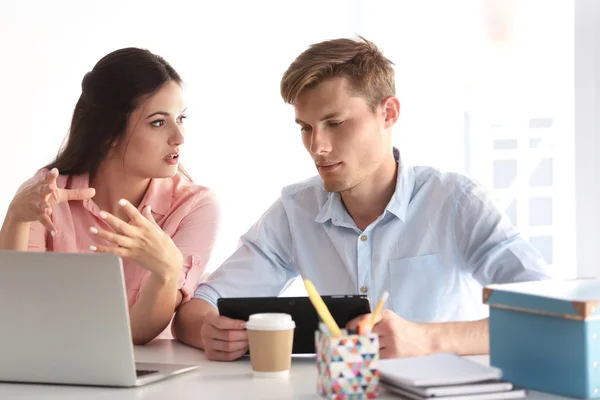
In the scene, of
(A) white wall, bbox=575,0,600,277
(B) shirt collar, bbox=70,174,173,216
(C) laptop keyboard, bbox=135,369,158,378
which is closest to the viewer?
(C) laptop keyboard, bbox=135,369,158,378

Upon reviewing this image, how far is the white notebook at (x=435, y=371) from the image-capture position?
130cm

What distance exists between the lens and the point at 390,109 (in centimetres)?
224

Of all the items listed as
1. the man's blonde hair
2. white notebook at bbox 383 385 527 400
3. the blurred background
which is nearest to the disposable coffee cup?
white notebook at bbox 383 385 527 400

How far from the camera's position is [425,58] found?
4664mm

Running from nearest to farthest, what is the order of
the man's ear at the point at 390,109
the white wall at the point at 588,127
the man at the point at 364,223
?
the man at the point at 364,223
the man's ear at the point at 390,109
the white wall at the point at 588,127

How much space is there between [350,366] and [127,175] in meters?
1.40

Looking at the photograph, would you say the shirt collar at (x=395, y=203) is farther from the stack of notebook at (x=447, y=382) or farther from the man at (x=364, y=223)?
the stack of notebook at (x=447, y=382)

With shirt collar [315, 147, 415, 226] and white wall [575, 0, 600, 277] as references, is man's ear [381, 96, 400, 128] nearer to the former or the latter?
shirt collar [315, 147, 415, 226]

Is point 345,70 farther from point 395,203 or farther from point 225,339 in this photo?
point 225,339

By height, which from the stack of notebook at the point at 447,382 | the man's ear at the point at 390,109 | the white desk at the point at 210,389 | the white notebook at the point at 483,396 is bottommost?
the white desk at the point at 210,389

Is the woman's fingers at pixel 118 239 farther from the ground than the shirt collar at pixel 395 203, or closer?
closer

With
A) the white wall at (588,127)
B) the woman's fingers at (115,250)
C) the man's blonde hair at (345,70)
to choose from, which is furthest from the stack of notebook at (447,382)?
the white wall at (588,127)

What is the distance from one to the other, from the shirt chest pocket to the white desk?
0.47m

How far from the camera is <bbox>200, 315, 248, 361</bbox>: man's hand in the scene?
1.69m
